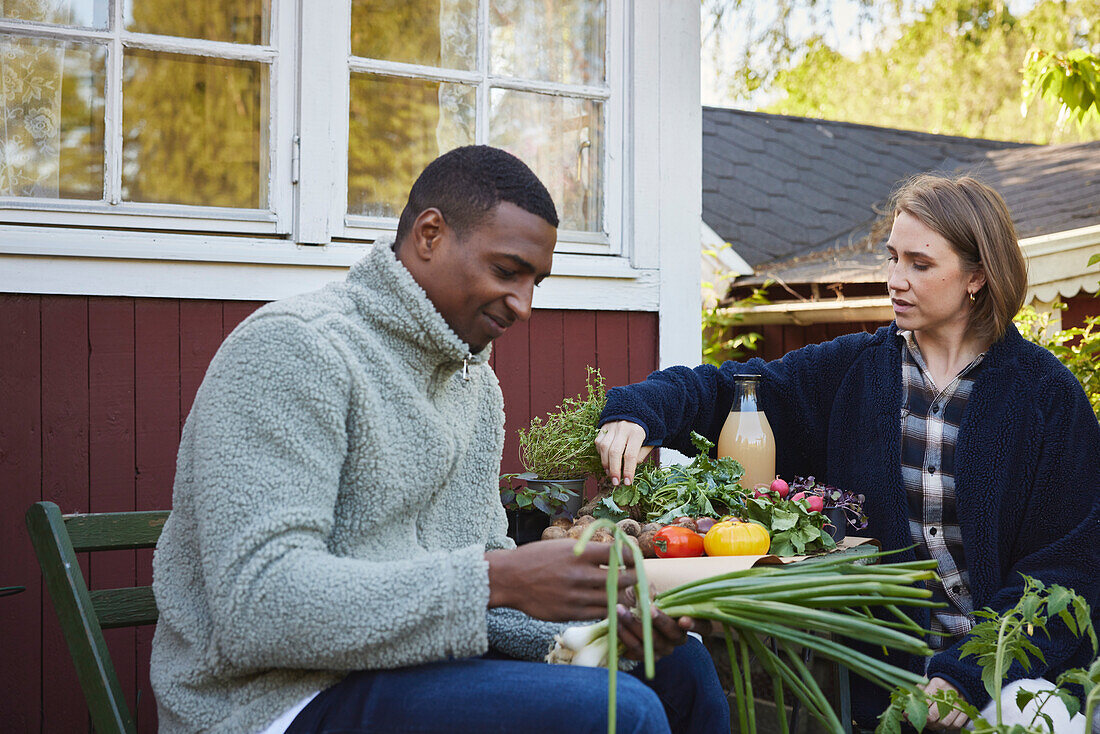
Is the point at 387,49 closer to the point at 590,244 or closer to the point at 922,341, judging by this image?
the point at 590,244

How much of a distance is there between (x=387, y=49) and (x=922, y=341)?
A: 196cm

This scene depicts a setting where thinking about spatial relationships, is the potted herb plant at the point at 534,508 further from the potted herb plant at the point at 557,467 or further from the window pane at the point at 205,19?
the window pane at the point at 205,19

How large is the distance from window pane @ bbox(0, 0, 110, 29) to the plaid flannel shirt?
2576mm

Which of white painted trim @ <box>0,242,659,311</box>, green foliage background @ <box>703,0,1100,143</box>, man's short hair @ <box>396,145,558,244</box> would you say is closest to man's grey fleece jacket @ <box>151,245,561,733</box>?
man's short hair @ <box>396,145,558,244</box>

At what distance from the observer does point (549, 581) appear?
150 cm

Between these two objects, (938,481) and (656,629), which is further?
(938,481)

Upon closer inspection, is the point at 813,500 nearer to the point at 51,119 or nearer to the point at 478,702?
the point at 478,702

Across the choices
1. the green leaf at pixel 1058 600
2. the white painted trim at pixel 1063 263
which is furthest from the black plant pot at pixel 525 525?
the white painted trim at pixel 1063 263

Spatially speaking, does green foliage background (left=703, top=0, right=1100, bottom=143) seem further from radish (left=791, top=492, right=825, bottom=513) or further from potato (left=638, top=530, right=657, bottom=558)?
potato (left=638, top=530, right=657, bottom=558)

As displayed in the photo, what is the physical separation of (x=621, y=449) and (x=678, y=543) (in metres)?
0.39

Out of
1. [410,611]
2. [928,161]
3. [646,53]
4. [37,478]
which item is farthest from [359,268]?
[928,161]

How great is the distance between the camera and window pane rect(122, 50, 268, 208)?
10.1ft

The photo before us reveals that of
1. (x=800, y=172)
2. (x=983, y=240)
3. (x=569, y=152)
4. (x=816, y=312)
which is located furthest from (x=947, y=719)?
(x=800, y=172)

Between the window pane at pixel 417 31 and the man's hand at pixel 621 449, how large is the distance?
5.37 feet
